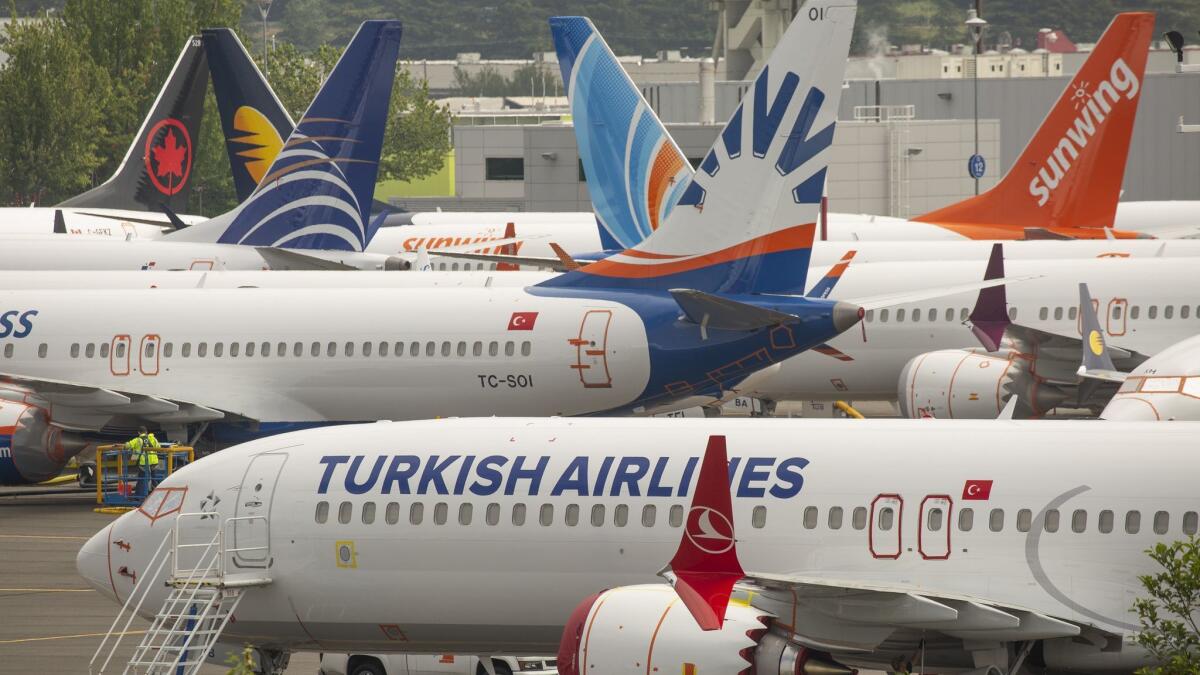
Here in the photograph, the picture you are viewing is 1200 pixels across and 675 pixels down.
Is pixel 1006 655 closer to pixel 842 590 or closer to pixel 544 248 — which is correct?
pixel 842 590

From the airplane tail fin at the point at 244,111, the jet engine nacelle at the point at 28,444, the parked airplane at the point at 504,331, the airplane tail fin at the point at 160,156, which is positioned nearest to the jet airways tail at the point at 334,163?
the parked airplane at the point at 504,331

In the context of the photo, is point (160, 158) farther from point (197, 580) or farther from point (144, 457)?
point (197, 580)

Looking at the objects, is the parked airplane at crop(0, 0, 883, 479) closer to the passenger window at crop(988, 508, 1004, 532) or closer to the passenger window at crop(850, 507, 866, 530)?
the passenger window at crop(850, 507, 866, 530)

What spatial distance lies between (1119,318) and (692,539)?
26508mm

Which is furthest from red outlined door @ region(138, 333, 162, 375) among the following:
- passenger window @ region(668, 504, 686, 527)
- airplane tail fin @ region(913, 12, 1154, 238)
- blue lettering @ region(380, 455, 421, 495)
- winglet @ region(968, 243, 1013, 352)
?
airplane tail fin @ region(913, 12, 1154, 238)

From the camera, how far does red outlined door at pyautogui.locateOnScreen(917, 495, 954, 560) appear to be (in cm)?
1920

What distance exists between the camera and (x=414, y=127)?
14638 centimetres

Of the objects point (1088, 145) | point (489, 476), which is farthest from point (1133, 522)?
point (1088, 145)

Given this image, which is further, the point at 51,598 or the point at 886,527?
the point at 51,598

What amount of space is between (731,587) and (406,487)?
5.05 metres

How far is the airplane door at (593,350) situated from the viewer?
35906 millimetres

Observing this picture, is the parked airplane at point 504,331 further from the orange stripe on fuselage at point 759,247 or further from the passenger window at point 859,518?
the passenger window at point 859,518

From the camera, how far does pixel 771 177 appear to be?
3444 centimetres

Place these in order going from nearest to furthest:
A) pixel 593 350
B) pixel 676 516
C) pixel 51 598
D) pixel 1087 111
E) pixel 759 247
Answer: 1. pixel 676 516
2. pixel 51 598
3. pixel 759 247
4. pixel 593 350
5. pixel 1087 111
